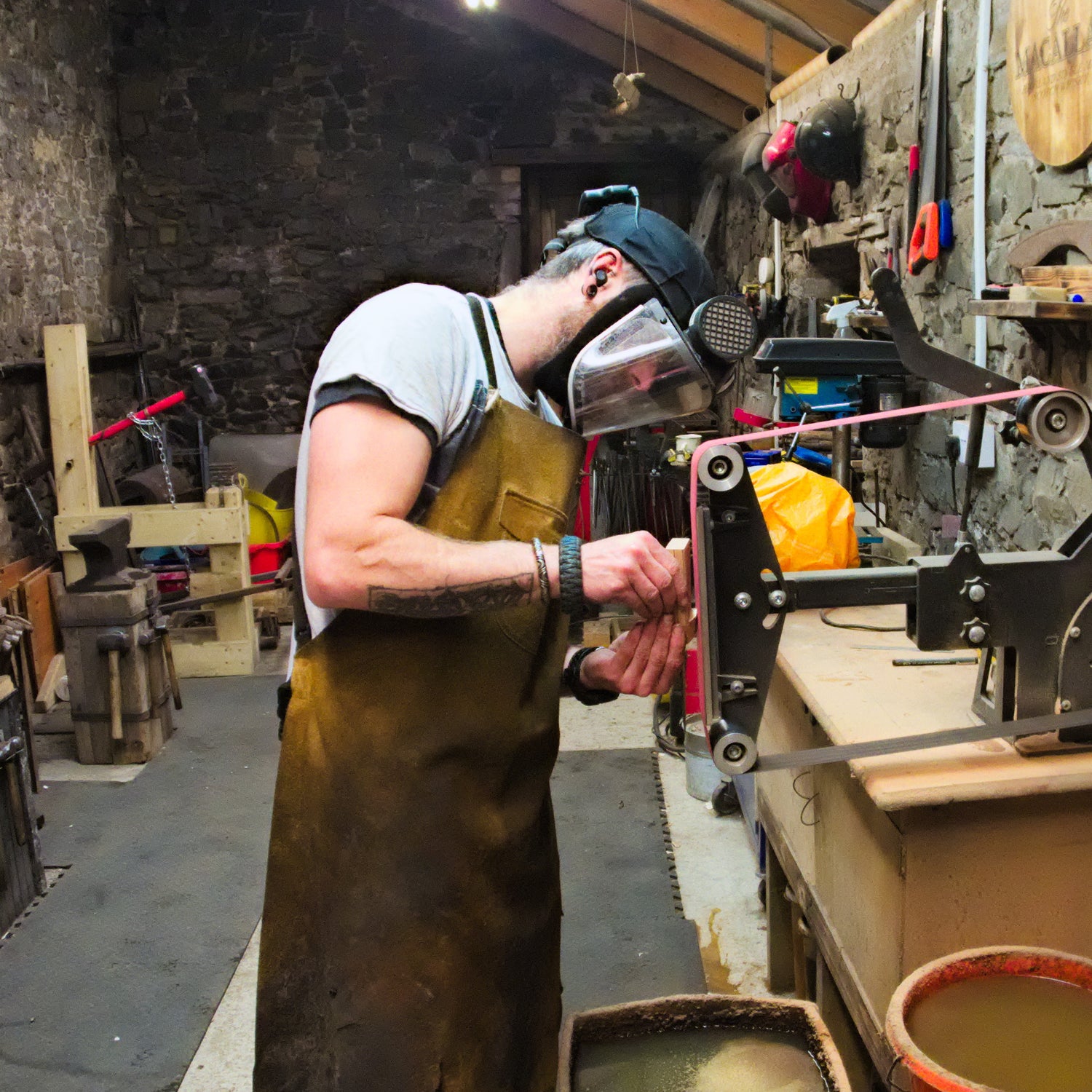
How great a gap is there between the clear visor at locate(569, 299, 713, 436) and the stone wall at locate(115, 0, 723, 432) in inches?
272

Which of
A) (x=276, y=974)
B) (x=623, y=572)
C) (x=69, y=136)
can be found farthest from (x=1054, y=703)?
(x=69, y=136)

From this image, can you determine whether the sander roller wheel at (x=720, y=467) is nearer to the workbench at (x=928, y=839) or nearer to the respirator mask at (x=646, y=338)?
the respirator mask at (x=646, y=338)

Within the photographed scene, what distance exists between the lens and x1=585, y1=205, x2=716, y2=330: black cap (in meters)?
1.66

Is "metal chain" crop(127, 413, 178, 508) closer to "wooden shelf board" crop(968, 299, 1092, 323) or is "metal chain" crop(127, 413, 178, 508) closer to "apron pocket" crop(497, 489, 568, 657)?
"wooden shelf board" crop(968, 299, 1092, 323)

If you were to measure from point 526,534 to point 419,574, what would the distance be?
0.26m

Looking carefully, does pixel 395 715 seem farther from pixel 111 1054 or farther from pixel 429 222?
pixel 429 222

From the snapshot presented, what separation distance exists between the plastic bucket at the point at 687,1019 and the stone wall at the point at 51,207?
15.5 feet

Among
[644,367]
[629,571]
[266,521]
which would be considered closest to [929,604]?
[629,571]

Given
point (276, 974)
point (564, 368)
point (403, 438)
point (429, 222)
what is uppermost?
point (429, 222)

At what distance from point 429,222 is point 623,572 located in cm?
739

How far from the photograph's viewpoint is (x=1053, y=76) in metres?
2.72

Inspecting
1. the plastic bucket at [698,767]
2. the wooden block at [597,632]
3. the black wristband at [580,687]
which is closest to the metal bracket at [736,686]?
the black wristband at [580,687]

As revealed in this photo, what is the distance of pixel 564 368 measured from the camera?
1.67m

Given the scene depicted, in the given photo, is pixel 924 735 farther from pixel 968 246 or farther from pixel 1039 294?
pixel 968 246
